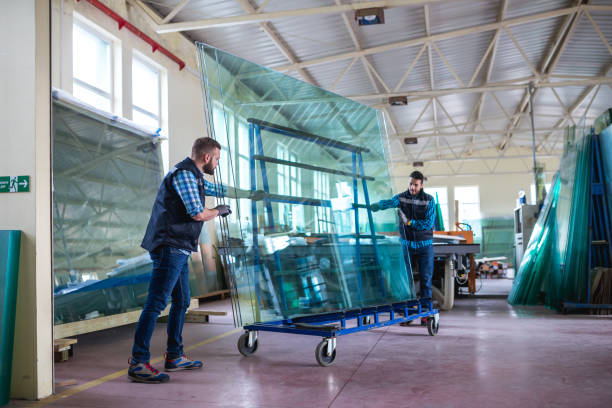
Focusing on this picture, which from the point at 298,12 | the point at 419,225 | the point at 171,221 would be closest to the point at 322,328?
the point at 171,221

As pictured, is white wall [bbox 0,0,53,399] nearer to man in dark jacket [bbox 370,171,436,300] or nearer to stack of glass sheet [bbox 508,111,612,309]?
man in dark jacket [bbox 370,171,436,300]

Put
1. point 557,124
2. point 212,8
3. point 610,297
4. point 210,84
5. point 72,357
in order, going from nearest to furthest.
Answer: point 210,84 < point 72,357 < point 610,297 < point 212,8 < point 557,124

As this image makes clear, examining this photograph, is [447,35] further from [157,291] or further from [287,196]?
[157,291]

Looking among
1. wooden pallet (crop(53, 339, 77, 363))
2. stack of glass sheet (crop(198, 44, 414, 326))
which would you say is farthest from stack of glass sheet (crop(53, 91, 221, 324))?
stack of glass sheet (crop(198, 44, 414, 326))

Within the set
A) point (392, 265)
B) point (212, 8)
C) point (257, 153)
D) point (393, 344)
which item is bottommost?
point (393, 344)

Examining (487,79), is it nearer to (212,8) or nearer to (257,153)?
(212,8)

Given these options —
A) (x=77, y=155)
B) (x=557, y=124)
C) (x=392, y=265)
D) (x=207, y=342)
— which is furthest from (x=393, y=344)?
(x=557, y=124)

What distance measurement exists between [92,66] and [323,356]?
649 cm

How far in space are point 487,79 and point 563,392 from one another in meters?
14.0

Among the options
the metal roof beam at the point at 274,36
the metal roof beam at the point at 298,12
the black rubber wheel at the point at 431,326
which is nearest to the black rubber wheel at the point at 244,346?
the black rubber wheel at the point at 431,326

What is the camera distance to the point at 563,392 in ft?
10.0

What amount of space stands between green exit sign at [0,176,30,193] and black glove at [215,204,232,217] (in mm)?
1207

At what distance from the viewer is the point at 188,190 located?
11.3ft

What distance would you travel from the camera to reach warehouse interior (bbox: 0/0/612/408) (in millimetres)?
2992
